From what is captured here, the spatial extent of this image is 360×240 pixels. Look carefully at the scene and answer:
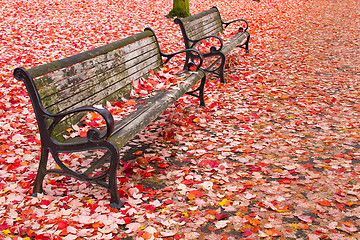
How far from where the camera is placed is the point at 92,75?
126 inches

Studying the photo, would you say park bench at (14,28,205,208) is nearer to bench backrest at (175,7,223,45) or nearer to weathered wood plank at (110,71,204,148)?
weathered wood plank at (110,71,204,148)

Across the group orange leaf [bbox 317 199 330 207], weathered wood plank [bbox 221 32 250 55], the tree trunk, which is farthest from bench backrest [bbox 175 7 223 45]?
orange leaf [bbox 317 199 330 207]

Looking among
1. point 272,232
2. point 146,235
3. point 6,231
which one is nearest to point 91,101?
point 6,231

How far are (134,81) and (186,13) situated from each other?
6.73 metres

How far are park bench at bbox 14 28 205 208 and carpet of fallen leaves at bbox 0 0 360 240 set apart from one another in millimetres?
285

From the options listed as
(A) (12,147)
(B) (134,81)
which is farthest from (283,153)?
(A) (12,147)

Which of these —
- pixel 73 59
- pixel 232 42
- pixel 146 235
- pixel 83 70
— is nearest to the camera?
pixel 146 235

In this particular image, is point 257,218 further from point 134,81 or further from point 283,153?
point 134,81

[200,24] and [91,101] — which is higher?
[200,24]

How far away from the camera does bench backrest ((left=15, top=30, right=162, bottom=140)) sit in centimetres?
265

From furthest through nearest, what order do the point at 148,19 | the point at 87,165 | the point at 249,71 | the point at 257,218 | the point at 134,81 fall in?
1. the point at 148,19
2. the point at 249,71
3. the point at 134,81
4. the point at 87,165
5. the point at 257,218

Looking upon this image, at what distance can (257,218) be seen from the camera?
2.56 metres

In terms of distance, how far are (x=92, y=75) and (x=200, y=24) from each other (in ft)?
11.3

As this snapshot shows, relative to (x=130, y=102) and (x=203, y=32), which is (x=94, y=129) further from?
(x=203, y=32)
